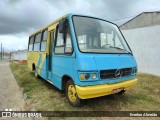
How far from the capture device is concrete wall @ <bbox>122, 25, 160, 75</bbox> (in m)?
8.67

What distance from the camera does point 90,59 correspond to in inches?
144

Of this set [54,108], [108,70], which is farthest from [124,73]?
[54,108]

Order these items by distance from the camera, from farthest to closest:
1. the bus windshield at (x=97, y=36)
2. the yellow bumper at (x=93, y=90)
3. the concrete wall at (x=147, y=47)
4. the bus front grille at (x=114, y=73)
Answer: the concrete wall at (x=147, y=47) → the bus windshield at (x=97, y=36) → the bus front grille at (x=114, y=73) → the yellow bumper at (x=93, y=90)

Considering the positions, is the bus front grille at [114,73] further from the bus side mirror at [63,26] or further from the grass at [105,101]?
the bus side mirror at [63,26]

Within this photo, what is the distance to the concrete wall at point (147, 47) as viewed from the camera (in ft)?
28.5

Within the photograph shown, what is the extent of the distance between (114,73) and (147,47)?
6208 mm

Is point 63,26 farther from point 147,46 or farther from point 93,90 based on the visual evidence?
point 147,46

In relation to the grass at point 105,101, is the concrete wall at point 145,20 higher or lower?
higher

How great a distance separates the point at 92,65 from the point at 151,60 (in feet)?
21.5

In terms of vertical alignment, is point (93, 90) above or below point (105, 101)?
above

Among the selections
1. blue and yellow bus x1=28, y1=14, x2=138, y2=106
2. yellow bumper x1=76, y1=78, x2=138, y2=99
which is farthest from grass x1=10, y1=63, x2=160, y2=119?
yellow bumper x1=76, y1=78, x2=138, y2=99

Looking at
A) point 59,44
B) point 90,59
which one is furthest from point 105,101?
point 59,44

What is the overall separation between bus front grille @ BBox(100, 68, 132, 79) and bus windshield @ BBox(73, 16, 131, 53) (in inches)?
22.8

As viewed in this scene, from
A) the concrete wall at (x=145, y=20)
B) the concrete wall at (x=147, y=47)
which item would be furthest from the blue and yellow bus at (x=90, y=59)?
the concrete wall at (x=145, y=20)
